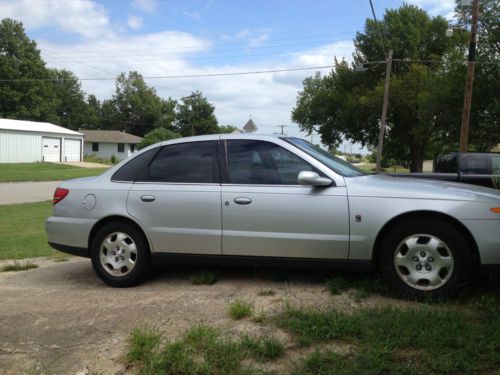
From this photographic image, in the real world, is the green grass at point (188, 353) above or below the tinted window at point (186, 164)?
below

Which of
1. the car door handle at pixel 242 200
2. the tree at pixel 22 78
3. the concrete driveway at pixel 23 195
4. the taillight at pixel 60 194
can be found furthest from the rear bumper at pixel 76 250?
the tree at pixel 22 78

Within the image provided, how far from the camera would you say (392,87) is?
37.6 meters

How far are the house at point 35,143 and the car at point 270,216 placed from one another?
42.2 metres

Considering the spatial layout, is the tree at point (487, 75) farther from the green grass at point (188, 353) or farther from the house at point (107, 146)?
the house at point (107, 146)

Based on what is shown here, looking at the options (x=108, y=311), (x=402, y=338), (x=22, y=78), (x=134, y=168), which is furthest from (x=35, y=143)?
(x=402, y=338)

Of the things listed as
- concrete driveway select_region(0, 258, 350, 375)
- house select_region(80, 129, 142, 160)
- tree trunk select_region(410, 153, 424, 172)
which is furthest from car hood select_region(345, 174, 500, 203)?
house select_region(80, 129, 142, 160)

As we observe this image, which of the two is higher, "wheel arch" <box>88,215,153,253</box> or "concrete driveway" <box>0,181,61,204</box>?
"wheel arch" <box>88,215,153,253</box>

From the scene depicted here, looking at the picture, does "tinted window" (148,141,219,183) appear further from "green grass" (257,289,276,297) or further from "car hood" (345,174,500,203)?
"car hood" (345,174,500,203)

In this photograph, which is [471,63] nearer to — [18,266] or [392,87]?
[18,266]

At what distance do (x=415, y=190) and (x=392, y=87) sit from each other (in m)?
35.4

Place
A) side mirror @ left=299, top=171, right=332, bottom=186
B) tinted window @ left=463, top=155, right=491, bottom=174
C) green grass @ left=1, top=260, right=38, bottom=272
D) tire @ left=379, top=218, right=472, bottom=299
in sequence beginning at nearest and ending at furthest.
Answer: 1. tire @ left=379, top=218, right=472, bottom=299
2. side mirror @ left=299, top=171, right=332, bottom=186
3. green grass @ left=1, top=260, right=38, bottom=272
4. tinted window @ left=463, top=155, right=491, bottom=174

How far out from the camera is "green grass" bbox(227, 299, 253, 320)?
395cm

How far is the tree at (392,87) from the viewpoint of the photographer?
37.5m

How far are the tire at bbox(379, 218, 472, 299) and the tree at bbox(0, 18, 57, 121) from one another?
6838 cm
